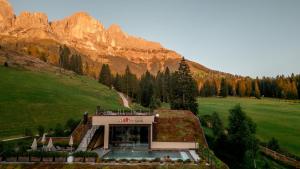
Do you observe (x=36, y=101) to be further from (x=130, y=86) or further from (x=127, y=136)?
(x=130, y=86)

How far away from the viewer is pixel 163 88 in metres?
94.1

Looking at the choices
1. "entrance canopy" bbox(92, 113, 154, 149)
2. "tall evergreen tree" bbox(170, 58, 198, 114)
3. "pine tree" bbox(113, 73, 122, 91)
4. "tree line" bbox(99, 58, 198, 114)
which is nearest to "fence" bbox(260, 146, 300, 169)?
"entrance canopy" bbox(92, 113, 154, 149)

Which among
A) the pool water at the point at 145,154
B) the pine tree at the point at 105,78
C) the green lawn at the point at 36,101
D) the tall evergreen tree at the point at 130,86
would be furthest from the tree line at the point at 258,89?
the pool water at the point at 145,154

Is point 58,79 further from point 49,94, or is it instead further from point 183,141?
point 183,141

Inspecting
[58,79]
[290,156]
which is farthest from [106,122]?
[58,79]

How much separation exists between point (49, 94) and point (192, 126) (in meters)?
40.7

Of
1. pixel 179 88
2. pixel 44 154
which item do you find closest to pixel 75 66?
pixel 179 88

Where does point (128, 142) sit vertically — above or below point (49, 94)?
below

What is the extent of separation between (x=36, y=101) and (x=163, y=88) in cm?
4796

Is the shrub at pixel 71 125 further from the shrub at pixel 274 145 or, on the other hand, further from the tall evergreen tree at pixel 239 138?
the shrub at pixel 274 145

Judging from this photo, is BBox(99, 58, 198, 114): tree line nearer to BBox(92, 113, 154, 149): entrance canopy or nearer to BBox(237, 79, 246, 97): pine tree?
BBox(92, 113, 154, 149): entrance canopy

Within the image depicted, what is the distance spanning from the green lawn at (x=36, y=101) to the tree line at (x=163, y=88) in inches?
494

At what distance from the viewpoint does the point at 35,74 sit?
8412 cm

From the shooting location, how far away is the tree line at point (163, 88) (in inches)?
2354
